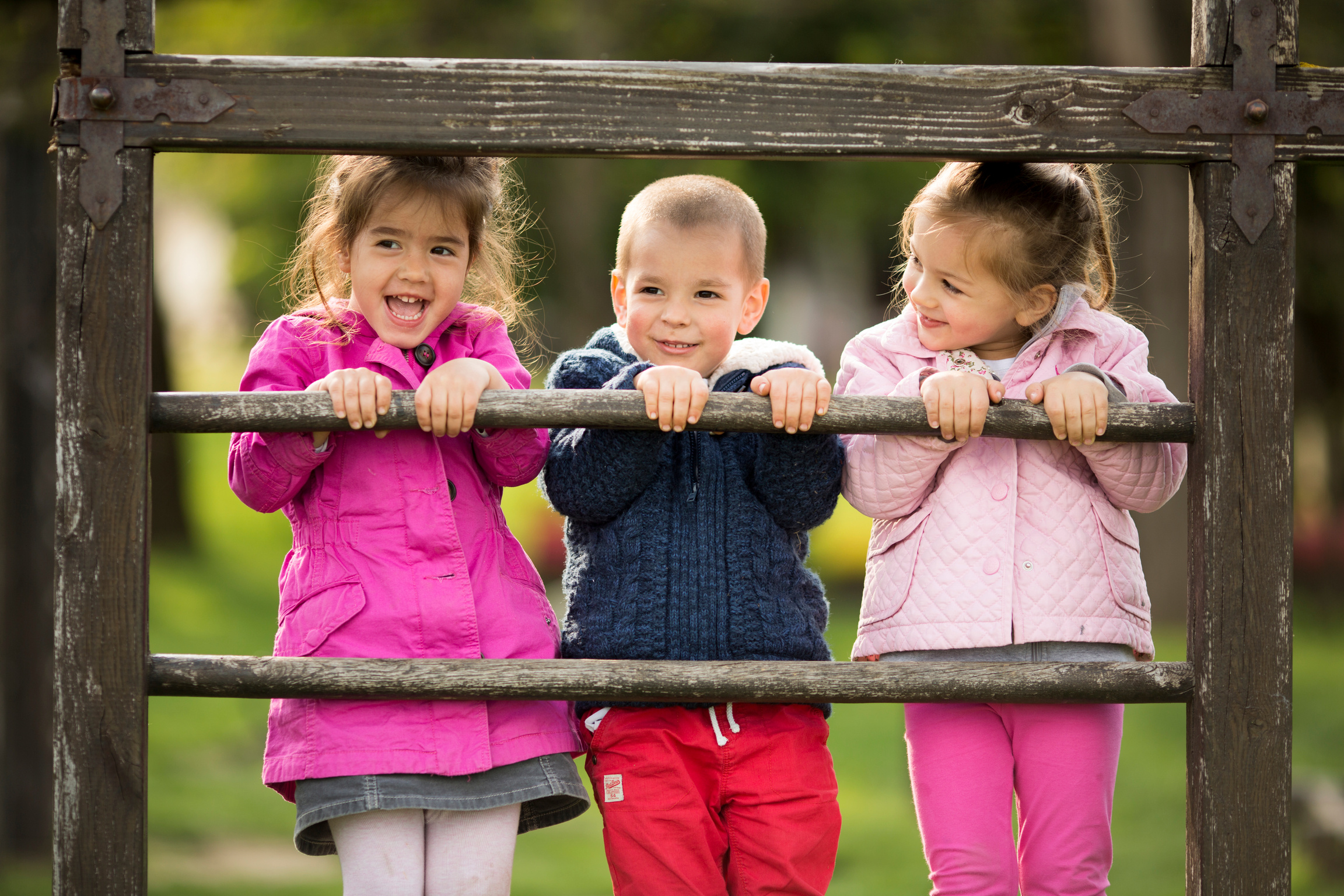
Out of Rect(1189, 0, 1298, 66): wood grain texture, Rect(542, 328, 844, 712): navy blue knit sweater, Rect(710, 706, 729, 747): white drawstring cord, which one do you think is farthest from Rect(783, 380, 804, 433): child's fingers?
Rect(1189, 0, 1298, 66): wood grain texture

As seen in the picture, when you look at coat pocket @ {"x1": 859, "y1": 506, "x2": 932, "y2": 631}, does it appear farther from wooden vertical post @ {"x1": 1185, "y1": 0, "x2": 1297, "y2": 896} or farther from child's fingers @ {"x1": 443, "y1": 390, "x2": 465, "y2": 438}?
child's fingers @ {"x1": 443, "y1": 390, "x2": 465, "y2": 438}

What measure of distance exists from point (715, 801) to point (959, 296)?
94 cm

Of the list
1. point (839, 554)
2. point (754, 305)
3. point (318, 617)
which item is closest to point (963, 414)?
point (754, 305)

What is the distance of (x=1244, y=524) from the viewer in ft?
6.66

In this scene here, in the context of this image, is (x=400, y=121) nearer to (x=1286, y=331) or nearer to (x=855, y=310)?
(x=1286, y=331)

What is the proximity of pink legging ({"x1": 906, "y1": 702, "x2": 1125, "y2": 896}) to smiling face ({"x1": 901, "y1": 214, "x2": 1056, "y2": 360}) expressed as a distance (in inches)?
24.9

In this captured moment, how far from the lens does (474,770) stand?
2090mm

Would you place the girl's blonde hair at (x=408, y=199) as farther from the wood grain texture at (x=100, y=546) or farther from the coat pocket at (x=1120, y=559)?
the coat pocket at (x=1120, y=559)

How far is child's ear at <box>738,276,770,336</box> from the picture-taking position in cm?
242

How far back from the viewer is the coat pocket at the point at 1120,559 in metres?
2.26

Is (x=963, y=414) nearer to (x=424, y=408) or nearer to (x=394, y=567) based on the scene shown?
(x=424, y=408)

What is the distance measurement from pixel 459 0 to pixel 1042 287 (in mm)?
10031

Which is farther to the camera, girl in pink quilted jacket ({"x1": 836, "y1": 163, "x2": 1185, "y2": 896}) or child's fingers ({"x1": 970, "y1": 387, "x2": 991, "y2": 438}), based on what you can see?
girl in pink quilted jacket ({"x1": 836, "y1": 163, "x2": 1185, "y2": 896})

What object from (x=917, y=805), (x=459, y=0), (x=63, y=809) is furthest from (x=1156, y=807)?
(x=459, y=0)
